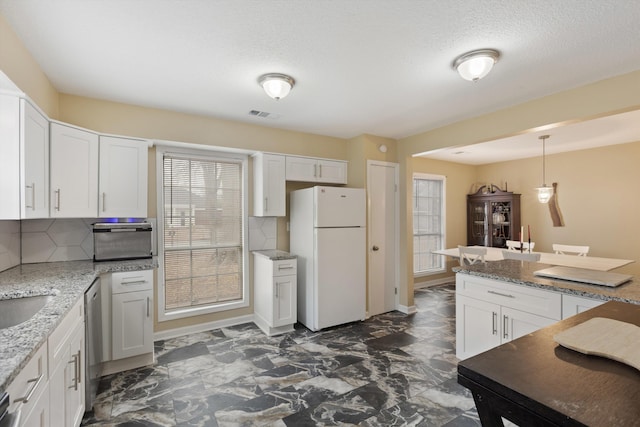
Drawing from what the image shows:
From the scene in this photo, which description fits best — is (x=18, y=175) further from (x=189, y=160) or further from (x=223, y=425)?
(x=223, y=425)

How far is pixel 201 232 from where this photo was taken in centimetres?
360

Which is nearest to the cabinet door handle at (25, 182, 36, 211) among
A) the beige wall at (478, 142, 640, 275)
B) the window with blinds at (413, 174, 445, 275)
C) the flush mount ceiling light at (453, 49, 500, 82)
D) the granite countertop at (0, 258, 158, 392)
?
the granite countertop at (0, 258, 158, 392)

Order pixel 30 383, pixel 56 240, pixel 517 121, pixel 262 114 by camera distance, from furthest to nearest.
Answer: pixel 262 114
pixel 517 121
pixel 56 240
pixel 30 383

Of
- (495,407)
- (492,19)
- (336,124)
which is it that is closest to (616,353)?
(495,407)

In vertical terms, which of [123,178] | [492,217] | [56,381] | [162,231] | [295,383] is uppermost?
[123,178]

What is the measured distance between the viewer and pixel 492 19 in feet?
5.73

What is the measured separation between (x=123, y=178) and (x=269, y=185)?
146 centimetres

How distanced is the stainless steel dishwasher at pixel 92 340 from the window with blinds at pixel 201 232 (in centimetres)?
101

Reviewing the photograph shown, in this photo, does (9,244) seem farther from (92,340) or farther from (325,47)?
(325,47)

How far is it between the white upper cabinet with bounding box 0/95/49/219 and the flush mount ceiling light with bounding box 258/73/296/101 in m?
1.54

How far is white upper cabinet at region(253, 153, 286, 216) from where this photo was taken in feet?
11.9

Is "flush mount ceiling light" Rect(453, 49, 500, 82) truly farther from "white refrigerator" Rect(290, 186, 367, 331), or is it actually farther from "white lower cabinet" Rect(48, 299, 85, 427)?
"white lower cabinet" Rect(48, 299, 85, 427)

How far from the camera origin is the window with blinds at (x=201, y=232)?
3.41 meters

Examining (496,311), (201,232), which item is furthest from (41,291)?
(496,311)
